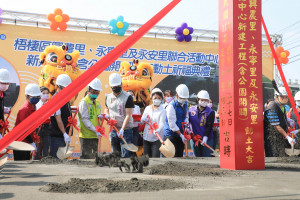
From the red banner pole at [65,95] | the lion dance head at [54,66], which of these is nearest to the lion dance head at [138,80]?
the lion dance head at [54,66]

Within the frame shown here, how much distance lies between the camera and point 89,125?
5281 millimetres

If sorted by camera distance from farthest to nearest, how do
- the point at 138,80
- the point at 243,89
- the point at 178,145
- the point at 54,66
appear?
the point at 138,80, the point at 54,66, the point at 178,145, the point at 243,89

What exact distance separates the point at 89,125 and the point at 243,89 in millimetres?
2634

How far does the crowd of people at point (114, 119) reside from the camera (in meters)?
5.22

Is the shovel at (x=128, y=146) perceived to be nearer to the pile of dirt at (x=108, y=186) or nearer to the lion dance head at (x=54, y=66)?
the pile of dirt at (x=108, y=186)

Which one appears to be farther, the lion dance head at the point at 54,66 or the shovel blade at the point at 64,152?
the lion dance head at the point at 54,66

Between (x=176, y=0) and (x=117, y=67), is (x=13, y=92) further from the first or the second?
(x=176, y=0)

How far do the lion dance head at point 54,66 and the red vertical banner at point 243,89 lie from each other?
15.9ft

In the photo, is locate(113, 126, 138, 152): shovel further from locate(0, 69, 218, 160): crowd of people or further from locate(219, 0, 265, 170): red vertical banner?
→ locate(219, 0, 265, 170): red vertical banner

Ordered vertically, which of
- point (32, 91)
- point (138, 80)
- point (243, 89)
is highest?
point (138, 80)

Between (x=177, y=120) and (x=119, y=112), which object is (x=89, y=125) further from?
(x=177, y=120)

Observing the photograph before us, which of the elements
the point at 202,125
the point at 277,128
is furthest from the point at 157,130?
the point at 277,128

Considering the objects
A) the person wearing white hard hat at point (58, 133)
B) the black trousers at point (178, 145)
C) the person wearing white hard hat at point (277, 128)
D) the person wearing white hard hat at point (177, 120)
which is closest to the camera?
the person wearing white hard hat at point (58, 133)

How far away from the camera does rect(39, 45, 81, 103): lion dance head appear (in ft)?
24.7
